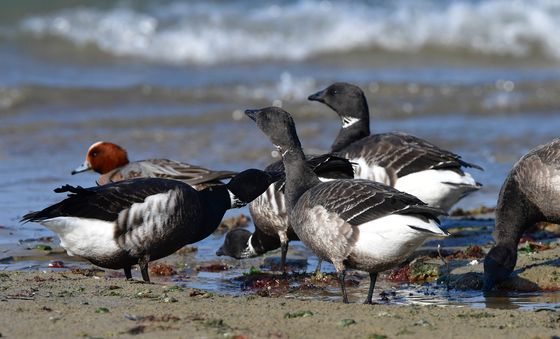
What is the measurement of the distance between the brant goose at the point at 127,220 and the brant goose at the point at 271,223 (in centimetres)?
131

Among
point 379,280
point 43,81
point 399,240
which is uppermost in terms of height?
point 43,81

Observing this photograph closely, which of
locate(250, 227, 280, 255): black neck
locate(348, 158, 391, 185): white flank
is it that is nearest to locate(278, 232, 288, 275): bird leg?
locate(250, 227, 280, 255): black neck

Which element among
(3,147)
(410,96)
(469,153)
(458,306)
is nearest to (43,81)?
(3,147)

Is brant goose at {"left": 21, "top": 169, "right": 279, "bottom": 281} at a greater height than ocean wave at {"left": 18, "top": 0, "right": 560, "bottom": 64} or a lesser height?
lesser

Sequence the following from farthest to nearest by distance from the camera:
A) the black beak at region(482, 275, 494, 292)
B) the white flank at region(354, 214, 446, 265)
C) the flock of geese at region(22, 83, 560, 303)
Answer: the black beak at region(482, 275, 494, 292)
the flock of geese at region(22, 83, 560, 303)
the white flank at region(354, 214, 446, 265)

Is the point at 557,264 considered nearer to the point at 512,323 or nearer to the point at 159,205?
the point at 512,323

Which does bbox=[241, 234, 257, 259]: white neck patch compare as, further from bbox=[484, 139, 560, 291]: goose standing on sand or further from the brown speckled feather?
bbox=[484, 139, 560, 291]: goose standing on sand

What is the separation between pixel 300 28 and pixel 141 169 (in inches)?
756

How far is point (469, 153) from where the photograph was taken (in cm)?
A: 1641

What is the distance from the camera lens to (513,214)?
9.45 meters

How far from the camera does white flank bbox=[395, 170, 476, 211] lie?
36.6ft

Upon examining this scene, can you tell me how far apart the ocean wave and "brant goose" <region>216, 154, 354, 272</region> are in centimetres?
1793

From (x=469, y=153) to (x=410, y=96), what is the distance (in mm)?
6018

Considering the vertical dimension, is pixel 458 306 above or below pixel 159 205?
below
